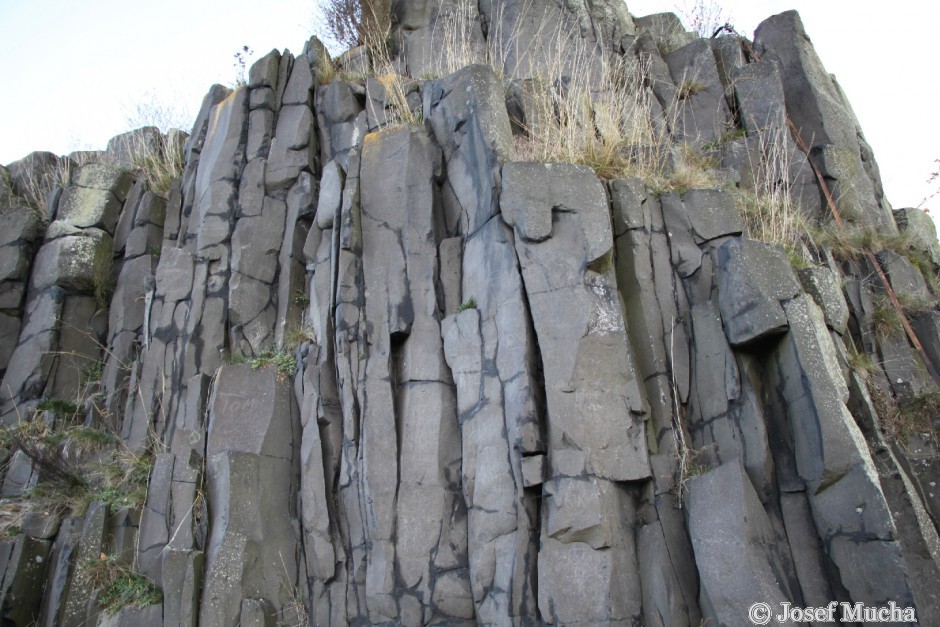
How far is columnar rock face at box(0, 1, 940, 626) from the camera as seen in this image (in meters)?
5.45

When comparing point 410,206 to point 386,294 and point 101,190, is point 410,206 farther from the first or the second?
point 101,190

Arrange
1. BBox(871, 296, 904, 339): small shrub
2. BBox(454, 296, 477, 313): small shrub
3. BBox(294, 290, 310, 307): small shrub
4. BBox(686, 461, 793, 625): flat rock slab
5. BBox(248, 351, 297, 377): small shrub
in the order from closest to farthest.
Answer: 1. BBox(686, 461, 793, 625): flat rock slab
2. BBox(454, 296, 477, 313): small shrub
3. BBox(871, 296, 904, 339): small shrub
4. BBox(248, 351, 297, 377): small shrub
5. BBox(294, 290, 310, 307): small shrub

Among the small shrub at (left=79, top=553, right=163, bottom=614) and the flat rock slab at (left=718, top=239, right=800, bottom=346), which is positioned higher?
the flat rock slab at (left=718, top=239, right=800, bottom=346)

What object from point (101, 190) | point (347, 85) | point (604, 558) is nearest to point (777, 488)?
point (604, 558)

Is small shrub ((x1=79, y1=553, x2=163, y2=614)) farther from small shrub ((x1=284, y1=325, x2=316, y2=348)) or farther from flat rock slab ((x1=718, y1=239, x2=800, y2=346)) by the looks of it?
flat rock slab ((x1=718, y1=239, x2=800, y2=346))

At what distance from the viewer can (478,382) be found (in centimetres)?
644

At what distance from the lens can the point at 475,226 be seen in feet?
23.4

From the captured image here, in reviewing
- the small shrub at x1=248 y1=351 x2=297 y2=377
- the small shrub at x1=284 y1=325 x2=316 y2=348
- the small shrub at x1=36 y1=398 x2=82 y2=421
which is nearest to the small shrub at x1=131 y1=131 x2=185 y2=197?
the small shrub at x1=36 y1=398 x2=82 y2=421

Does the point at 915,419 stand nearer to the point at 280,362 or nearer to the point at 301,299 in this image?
the point at 280,362

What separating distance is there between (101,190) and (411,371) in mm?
6201

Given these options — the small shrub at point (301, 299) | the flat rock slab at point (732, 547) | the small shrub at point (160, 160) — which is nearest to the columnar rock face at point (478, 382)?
the flat rock slab at point (732, 547)

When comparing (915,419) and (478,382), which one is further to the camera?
(478,382)

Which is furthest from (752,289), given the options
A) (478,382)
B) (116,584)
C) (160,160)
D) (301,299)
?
(160,160)

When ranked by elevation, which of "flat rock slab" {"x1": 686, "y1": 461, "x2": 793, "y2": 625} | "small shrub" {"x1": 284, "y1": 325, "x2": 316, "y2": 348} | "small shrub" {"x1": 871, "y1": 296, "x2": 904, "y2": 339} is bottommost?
A: "flat rock slab" {"x1": 686, "y1": 461, "x2": 793, "y2": 625}
